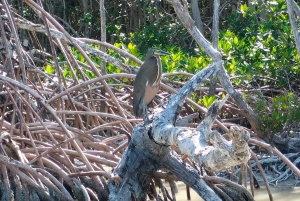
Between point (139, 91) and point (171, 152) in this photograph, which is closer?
point (171, 152)

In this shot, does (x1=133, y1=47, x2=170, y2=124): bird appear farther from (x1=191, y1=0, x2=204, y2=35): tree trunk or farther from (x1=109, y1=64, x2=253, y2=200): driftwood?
(x1=191, y1=0, x2=204, y2=35): tree trunk

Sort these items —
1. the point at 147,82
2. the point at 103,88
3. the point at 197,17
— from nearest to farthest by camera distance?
the point at 147,82
the point at 103,88
the point at 197,17

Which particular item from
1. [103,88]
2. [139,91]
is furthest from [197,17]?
[139,91]

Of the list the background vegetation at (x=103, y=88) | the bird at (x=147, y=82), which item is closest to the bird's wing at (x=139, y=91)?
the bird at (x=147, y=82)

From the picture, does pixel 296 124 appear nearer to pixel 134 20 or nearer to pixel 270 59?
pixel 270 59

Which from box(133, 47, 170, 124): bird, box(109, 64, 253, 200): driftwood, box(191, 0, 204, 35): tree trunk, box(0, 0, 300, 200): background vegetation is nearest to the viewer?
box(109, 64, 253, 200): driftwood

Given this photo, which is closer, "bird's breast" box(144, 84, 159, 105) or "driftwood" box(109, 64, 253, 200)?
"driftwood" box(109, 64, 253, 200)

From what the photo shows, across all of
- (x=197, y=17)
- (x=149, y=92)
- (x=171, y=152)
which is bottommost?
(x=171, y=152)

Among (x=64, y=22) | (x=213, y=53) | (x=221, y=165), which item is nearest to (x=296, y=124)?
(x=213, y=53)

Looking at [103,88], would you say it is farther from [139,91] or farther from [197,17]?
[197,17]

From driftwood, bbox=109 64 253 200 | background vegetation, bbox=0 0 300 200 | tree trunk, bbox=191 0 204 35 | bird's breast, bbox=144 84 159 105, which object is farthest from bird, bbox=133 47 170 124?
tree trunk, bbox=191 0 204 35

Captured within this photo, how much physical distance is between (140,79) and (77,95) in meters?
1.04

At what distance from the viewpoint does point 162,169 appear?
4594 millimetres

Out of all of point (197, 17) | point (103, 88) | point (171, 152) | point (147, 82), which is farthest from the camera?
point (197, 17)
